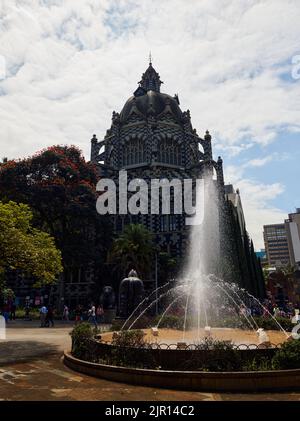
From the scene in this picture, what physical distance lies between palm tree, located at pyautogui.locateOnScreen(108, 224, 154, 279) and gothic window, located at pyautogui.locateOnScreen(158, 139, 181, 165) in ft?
67.1

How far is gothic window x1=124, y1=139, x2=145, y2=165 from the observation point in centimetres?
5734

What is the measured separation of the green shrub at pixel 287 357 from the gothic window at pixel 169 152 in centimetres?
4943

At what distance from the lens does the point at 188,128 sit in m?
60.7

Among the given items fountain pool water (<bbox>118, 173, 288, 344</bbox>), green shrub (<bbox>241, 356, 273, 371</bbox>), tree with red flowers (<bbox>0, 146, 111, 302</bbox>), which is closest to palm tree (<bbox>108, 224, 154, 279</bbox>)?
Result: tree with red flowers (<bbox>0, 146, 111, 302</bbox>)

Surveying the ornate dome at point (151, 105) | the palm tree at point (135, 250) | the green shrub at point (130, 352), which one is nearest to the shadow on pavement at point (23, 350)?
the green shrub at point (130, 352)

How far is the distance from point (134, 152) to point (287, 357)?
52306mm

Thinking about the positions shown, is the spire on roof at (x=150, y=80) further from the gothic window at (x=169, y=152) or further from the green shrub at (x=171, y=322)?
the green shrub at (x=171, y=322)

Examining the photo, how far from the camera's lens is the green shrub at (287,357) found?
26.2 feet

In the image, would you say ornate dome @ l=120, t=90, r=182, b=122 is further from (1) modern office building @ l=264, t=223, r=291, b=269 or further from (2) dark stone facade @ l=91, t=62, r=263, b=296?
(1) modern office building @ l=264, t=223, r=291, b=269

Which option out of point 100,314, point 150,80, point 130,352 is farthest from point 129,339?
point 150,80

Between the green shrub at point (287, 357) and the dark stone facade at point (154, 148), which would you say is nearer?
the green shrub at point (287, 357)

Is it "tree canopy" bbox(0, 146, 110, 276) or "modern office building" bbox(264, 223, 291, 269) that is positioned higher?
"modern office building" bbox(264, 223, 291, 269)
